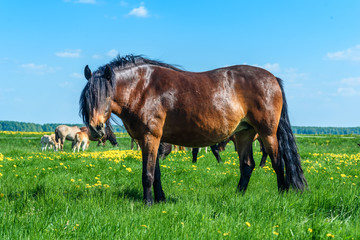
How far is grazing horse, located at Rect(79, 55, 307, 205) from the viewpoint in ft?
14.8

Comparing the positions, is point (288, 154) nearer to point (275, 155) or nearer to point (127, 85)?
point (275, 155)

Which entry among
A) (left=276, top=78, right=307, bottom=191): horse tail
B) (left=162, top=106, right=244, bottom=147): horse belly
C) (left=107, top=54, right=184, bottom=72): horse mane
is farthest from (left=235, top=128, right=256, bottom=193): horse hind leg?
(left=107, top=54, right=184, bottom=72): horse mane

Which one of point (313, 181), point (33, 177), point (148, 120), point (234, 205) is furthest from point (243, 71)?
point (33, 177)

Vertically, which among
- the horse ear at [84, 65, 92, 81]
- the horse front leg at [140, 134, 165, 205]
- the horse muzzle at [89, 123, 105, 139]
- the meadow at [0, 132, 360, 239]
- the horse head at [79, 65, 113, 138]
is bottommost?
the meadow at [0, 132, 360, 239]

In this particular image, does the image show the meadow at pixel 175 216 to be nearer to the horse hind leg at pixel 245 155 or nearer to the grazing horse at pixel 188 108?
the horse hind leg at pixel 245 155

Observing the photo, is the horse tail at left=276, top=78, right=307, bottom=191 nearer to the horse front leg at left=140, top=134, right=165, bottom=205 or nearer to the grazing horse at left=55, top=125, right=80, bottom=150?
the horse front leg at left=140, top=134, right=165, bottom=205

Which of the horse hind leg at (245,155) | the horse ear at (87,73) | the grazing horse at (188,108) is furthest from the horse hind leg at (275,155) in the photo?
the horse ear at (87,73)

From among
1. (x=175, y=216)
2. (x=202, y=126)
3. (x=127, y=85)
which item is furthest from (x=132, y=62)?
(x=175, y=216)

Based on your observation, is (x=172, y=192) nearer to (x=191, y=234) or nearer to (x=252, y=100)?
(x=252, y=100)

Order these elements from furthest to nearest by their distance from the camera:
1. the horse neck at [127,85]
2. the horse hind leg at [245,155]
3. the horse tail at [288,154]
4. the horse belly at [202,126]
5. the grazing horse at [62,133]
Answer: the grazing horse at [62,133] < the horse hind leg at [245,155] < the horse tail at [288,154] < the horse belly at [202,126] < the horse neck at [127,85]

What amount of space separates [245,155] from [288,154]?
0.77 m

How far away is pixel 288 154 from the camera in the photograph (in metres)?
5.66

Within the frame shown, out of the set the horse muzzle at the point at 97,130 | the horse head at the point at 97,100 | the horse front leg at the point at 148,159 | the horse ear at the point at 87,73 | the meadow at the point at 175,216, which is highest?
the horse ear at the point at 87,73

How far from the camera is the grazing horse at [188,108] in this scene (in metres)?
4.50
